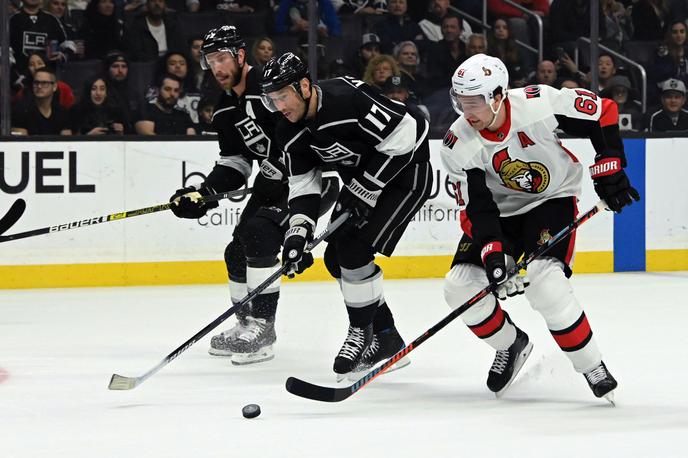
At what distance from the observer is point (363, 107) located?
360cm

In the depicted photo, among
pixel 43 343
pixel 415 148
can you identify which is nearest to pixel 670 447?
pixel 415 148

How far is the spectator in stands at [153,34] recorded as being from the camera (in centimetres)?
645

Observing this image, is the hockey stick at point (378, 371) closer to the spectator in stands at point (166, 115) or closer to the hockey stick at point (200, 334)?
the hockey stick at point (200, 334)

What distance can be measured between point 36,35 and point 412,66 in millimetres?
2104

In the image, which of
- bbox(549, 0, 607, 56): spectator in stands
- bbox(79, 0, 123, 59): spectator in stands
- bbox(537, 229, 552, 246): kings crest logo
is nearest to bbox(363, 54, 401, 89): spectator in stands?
bbox(549, 0, 607, 56): spectator in stands

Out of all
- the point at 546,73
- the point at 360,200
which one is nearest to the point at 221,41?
the point at 360,200

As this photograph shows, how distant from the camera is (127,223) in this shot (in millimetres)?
6195

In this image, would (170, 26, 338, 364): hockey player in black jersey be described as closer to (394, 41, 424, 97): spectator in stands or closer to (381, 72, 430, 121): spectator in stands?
(381, 72, 430, 121): spectator in stands

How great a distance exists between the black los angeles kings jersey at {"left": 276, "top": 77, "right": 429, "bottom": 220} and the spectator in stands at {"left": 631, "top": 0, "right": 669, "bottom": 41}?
3966mm

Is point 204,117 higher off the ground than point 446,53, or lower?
lower

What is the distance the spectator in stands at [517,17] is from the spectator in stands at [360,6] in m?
0.66

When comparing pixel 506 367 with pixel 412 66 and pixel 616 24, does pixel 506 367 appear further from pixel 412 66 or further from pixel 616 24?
pixel 616 24

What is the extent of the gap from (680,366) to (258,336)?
1440mm

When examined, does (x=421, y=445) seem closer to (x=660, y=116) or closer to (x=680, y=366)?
(x=680, y=366)
